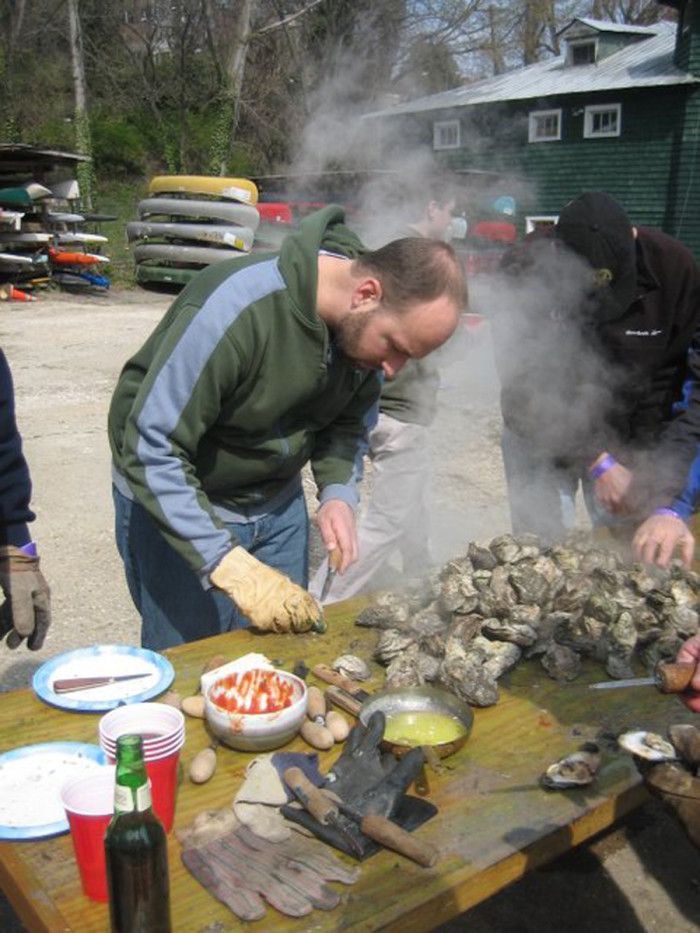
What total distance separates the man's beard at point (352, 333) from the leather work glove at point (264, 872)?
1.16 m

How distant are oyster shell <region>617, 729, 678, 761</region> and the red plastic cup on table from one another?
85 centimetres

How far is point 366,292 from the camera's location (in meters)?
2.12

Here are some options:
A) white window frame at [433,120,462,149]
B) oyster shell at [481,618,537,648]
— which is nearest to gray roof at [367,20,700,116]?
white window frame at [433,120,462,149]

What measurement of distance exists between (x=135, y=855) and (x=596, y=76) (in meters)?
19.6

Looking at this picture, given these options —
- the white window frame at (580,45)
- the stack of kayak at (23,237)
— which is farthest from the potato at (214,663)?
the white window frame at (580,45)

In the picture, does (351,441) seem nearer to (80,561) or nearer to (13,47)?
(80,561)

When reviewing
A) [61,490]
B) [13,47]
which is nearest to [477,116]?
[13,47]

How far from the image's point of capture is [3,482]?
234 cm

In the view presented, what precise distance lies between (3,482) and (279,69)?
1520cm

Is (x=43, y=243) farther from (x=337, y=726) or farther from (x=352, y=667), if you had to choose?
(x=337, y=726)

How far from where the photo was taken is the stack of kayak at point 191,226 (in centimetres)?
1551

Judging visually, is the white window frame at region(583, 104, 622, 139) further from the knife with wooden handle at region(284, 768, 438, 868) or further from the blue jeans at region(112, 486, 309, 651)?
the knife with wooden handle at region(284, 768, 438, 868)

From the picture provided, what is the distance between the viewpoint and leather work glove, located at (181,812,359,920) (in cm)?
136

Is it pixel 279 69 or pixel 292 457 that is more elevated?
pixel 279 69
